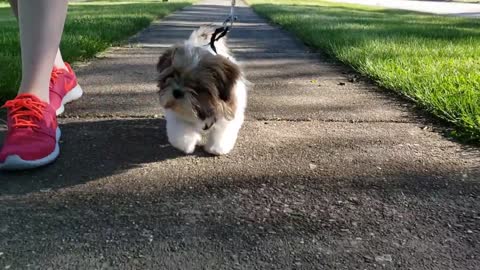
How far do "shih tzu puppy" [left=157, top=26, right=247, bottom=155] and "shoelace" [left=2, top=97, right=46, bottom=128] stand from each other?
0.68m

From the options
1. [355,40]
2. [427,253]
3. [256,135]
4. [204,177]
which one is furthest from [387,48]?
[427,253]

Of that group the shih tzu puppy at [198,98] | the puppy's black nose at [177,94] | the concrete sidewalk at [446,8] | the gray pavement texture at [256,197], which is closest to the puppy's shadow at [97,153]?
the gray pavement texture at [256,197]

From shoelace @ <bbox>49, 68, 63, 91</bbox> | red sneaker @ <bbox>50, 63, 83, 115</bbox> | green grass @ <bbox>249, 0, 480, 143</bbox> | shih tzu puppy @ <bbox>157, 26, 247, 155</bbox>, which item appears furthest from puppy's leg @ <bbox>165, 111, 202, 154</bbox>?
green grass @ <bbox>249, 0, 480, 143</bbox>

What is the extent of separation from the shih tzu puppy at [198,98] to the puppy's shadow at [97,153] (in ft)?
0.38

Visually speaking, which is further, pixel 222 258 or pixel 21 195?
pixel 21 195

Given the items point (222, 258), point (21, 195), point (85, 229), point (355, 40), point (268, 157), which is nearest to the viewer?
point (222, 258)

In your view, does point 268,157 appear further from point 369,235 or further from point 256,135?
point 369,235

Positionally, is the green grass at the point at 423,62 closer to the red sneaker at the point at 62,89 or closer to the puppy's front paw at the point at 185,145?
the puppy's front paw at the point at 185,145

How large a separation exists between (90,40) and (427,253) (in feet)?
20.6

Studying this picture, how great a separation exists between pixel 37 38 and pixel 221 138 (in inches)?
46.2

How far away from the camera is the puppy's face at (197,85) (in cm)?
286

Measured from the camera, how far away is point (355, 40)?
7.64m

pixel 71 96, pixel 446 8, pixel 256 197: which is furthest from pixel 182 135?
pixel 446 8

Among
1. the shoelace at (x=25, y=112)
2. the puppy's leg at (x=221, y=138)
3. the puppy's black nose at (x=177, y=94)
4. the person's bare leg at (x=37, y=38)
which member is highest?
the person's bare leg at (x=37, y=38)
